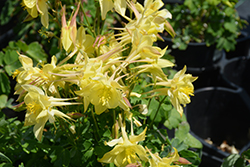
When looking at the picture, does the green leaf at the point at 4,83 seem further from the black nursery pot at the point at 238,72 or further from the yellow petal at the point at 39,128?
the black nursery pot at the point at 238,72

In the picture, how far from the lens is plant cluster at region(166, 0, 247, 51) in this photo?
2.13m

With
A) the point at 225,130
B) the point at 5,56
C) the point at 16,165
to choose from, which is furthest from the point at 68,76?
the point at 225,130

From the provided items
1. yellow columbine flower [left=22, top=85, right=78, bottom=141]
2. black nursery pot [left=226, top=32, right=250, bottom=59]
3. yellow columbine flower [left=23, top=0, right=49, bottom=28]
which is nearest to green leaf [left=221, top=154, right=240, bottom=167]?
yellow columbine flower [left=22, top=85, right=78, bottom=141]

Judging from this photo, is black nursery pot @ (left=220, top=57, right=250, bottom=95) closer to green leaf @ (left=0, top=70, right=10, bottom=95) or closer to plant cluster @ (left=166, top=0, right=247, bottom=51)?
plant cluster @ (left=166, top=0, right=247, bottom=51)

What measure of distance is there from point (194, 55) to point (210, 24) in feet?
0.93

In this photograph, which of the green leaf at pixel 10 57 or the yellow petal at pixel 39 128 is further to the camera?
the green leaf at pixel 10 57

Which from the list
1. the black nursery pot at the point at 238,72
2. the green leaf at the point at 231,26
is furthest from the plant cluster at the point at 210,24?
the black nursery pot at the point at 238,72

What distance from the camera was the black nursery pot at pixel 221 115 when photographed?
1849 mm

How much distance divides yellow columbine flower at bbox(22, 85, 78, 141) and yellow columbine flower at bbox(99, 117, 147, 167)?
0.49 feet

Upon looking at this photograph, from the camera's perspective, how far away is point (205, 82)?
7.73 feet

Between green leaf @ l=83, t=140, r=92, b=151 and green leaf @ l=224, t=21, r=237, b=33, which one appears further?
green leaf @ l=224, t=21, r=237, b=33

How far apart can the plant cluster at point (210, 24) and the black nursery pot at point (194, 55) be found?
62 millimetres

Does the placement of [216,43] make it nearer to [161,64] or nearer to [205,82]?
[205,82]

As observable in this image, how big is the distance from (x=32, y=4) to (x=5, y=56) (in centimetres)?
62
